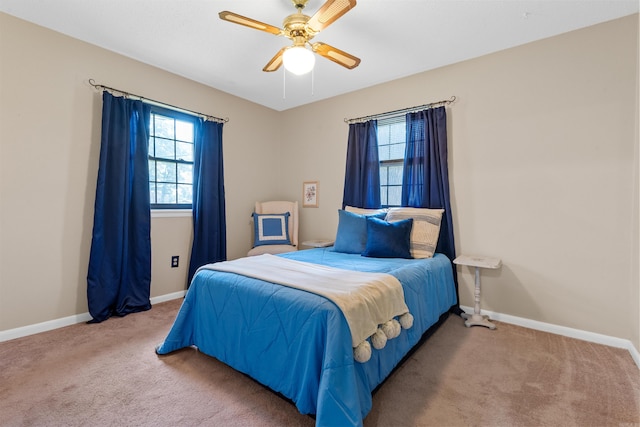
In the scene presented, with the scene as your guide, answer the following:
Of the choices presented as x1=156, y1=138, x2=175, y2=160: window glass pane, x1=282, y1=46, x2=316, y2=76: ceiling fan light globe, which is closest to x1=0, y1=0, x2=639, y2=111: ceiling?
x1=282, y1=46, x2=316, y2=76: ceiling fan light globe

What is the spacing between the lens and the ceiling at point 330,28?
216cm

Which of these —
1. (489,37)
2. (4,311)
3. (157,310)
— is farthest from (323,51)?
(4,311)

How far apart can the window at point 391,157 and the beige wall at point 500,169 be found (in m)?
0.41

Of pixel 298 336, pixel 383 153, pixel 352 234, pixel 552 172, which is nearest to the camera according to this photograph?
pixel 298 336

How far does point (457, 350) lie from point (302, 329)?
1412mm

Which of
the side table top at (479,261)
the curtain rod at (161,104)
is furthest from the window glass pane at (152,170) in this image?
the side table top at (479,261)

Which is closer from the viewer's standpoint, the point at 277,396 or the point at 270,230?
the point at 277,396

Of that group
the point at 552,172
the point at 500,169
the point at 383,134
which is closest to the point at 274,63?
the point at 383,134

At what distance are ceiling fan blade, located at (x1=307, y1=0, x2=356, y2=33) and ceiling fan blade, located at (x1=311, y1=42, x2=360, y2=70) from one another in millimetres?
163

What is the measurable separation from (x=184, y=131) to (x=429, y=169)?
283cm

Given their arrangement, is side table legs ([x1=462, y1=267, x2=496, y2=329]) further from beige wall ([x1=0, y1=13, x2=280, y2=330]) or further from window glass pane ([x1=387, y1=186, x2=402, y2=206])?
beige wall ([x1=0, y1=13, x2=280, y2=330])

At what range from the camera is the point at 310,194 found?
4.21 m

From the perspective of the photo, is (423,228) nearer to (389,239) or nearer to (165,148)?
(389,239)

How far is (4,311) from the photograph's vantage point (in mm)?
2314
